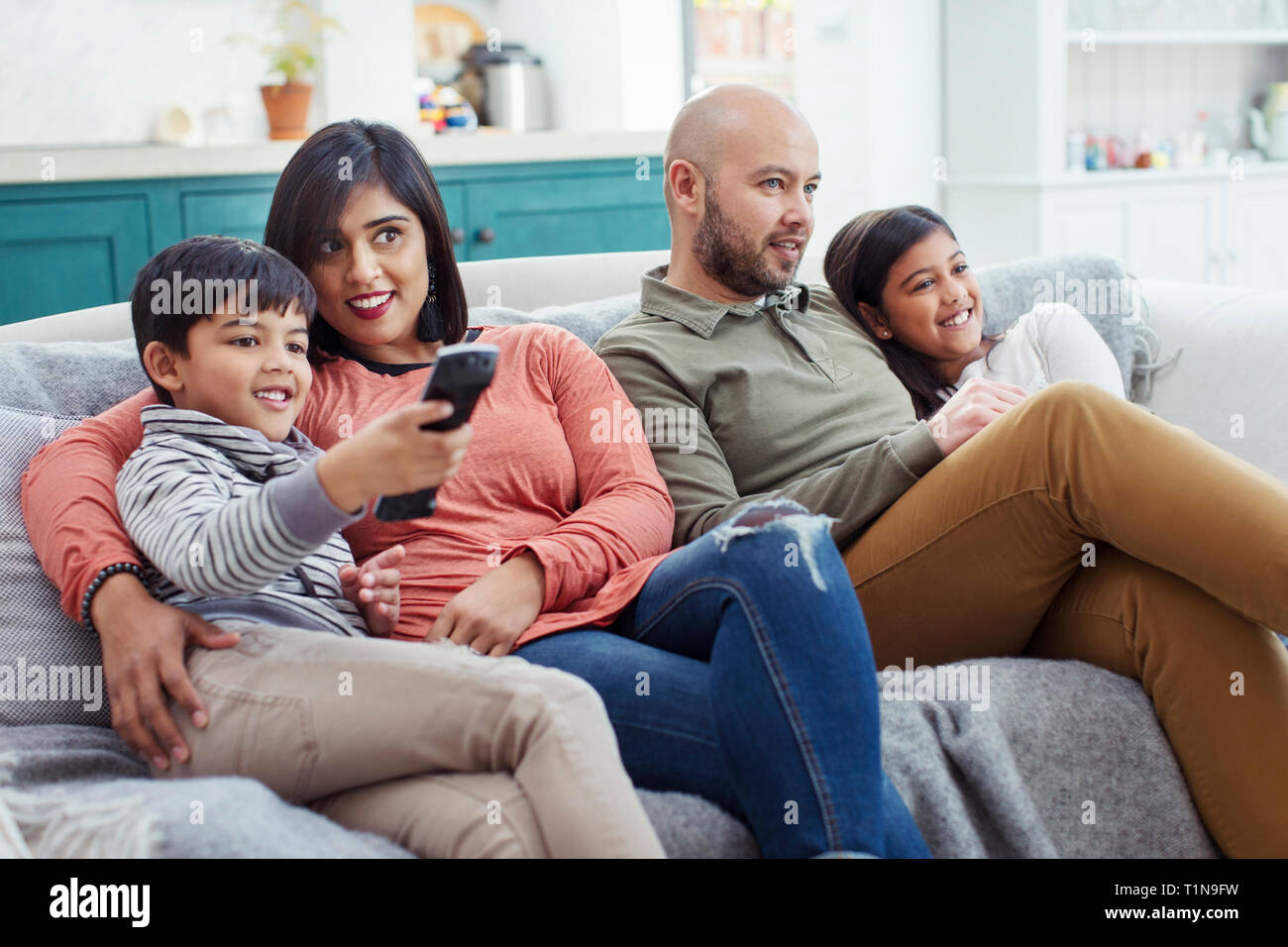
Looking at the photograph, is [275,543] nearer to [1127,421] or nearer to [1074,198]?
[1127,421]

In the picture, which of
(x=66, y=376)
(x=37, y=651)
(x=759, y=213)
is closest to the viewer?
(x=37, y=651)

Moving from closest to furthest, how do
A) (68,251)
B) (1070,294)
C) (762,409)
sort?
(762,409) → (1070,294) → (68,251)

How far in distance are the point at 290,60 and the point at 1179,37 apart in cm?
274

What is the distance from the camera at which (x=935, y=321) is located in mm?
1792

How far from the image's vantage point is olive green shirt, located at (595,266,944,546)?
1410 mm

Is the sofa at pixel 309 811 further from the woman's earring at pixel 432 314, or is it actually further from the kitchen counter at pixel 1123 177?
the kitchen counter at pixel 1123 177

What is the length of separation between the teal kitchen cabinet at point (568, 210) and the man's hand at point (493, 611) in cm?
225

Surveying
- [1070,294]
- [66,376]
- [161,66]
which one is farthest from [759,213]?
[161,66]

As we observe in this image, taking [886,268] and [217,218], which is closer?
[886,268]

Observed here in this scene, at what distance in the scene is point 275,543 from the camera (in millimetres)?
994

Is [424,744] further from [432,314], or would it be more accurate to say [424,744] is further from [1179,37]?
[1179,37]

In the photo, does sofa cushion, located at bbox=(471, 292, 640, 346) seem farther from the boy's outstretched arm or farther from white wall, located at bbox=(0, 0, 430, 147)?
white wall, located at bbox=(0, 0, 430, 147)

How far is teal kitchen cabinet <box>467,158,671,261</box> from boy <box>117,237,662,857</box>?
224cm

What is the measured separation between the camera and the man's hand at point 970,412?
1.38m
